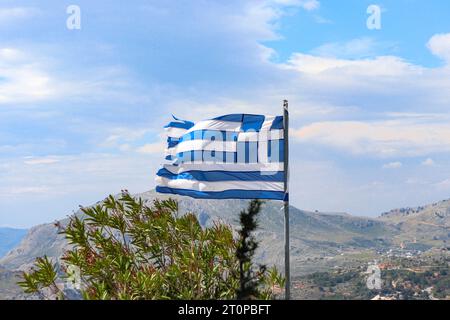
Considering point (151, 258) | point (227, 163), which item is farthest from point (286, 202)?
point (151, 258)

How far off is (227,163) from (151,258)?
4.11 meters

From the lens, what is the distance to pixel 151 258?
1844 cm

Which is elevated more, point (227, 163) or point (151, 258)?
point (227, 163)

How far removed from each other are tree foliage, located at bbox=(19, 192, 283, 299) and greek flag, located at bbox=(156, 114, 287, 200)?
86 cm

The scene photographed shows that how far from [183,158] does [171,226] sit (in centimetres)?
234

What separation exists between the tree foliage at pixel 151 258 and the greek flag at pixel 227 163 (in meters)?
0.86

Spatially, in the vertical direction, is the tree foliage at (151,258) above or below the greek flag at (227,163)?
below

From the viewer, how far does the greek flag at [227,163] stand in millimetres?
16047

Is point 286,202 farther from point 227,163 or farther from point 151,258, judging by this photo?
point 151,258

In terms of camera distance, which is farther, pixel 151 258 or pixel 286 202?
pixel 151 258

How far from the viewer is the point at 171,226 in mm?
18531

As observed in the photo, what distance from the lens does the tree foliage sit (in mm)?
15711
